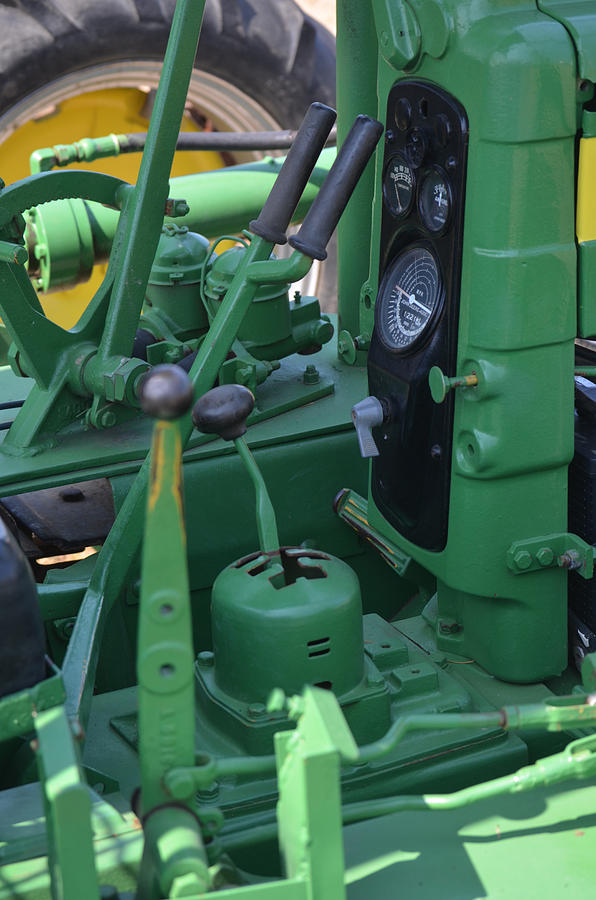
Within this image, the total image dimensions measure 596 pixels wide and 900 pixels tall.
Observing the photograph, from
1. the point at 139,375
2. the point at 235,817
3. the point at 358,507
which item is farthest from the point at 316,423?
the point at 235,817

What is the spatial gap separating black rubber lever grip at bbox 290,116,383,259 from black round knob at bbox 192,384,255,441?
28cm

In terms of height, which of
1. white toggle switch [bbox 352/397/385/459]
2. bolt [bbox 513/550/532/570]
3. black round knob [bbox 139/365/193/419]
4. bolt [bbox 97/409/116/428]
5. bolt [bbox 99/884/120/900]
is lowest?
bolt [bbox 99/884/120/900]

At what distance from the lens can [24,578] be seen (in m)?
1.58

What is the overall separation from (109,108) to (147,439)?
2.42 meters

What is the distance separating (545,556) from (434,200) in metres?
0.62

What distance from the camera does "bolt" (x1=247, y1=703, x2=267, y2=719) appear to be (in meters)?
1.88

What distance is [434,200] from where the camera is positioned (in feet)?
6.82

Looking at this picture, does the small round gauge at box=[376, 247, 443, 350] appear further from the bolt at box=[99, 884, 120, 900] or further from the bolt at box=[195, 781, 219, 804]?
the bolt at box=[99, 884, 120, 900]

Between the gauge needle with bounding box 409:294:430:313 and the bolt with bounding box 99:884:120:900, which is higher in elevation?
the gauge needle with bounding box 409:294:430:313

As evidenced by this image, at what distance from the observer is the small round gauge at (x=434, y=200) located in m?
2.03

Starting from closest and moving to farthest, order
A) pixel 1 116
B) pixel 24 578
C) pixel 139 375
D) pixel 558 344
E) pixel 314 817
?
pixel 314 817
pixel 24 578
pixel 558 344
pixel 139 375
pixel 1 116

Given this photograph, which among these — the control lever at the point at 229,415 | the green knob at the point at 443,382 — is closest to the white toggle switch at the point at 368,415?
the green knob at the point at 443,382

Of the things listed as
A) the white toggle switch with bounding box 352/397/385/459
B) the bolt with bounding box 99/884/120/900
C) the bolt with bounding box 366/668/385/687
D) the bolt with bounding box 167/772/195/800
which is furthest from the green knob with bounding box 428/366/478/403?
the bolt with bounding box 99/884/120/900

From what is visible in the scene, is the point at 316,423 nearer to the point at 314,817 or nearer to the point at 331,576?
the point at 331,576
